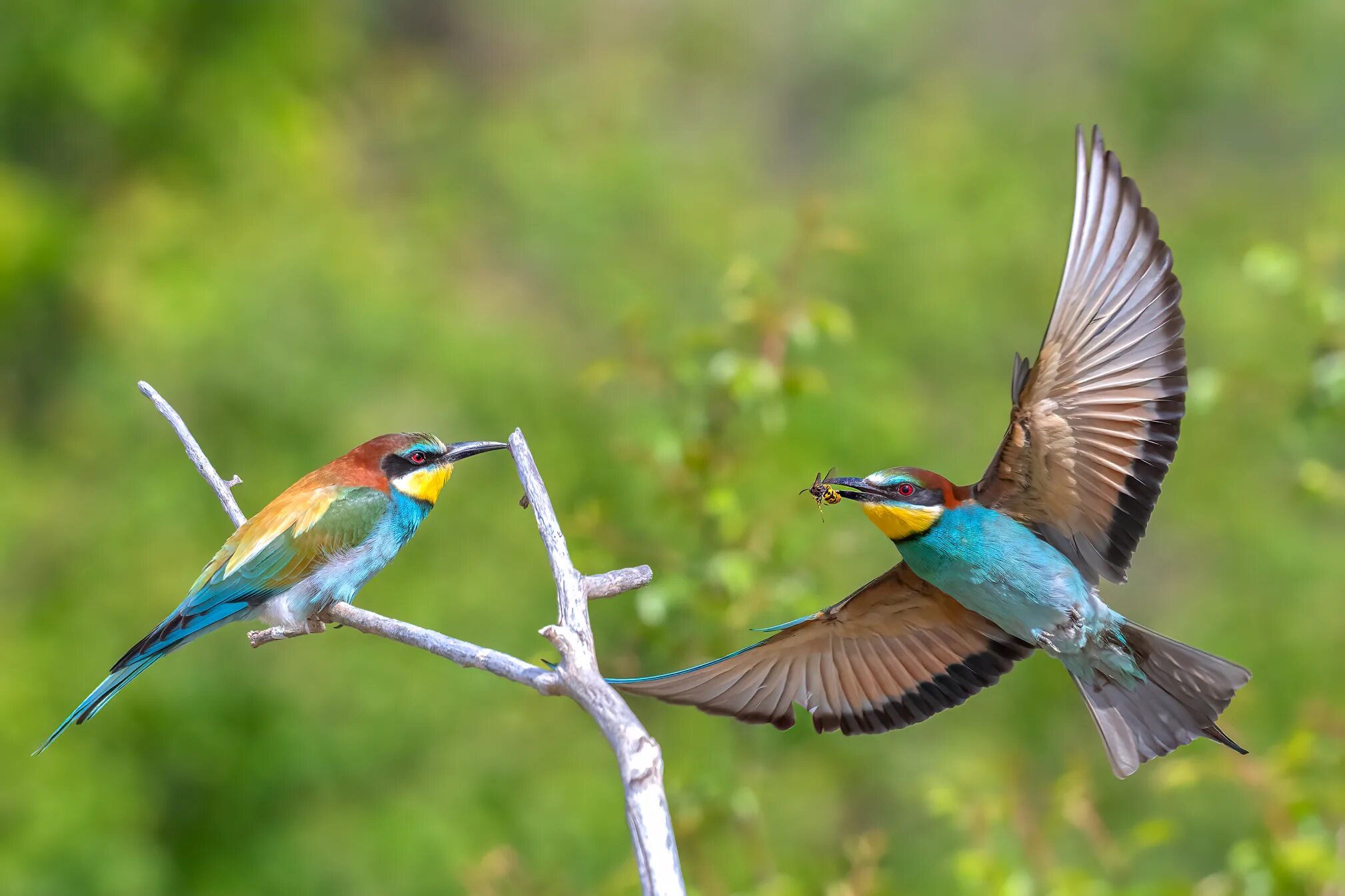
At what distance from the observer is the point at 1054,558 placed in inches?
113

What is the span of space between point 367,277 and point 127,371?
3.87 ft

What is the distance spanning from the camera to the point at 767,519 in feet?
11.7

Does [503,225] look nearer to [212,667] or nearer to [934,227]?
[934,227]

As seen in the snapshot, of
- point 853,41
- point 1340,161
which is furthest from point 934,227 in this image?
point 853,41

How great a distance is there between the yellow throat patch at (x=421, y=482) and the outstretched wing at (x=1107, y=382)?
4.04 feet

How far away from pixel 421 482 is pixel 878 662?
1.07m

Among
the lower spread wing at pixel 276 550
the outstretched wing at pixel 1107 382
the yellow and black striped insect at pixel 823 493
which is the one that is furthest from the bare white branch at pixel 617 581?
the lower spread wing at pixel 276 550

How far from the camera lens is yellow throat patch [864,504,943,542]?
2848mm

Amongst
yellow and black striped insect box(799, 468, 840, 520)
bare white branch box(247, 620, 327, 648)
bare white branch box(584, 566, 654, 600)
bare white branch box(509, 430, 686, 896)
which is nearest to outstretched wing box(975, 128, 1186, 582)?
yellow and black striped insect box(799, 468, 840, 520)

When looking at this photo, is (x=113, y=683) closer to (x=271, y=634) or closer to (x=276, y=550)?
(x=276, y=550)

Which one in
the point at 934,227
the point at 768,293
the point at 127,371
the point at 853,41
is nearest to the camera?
the point at 768,293

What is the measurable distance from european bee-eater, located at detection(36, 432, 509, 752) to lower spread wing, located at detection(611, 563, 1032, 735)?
75 cm

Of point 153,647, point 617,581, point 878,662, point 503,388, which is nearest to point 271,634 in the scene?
point 153,647

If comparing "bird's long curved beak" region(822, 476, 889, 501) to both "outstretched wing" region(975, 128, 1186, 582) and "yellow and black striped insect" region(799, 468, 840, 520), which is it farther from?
"outstretched wing" region(975, 128, 1186, 582)
